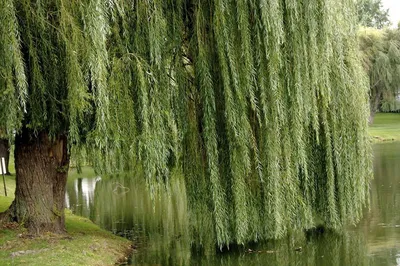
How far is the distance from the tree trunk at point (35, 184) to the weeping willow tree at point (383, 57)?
28.6 meters

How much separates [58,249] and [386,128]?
1385 inches

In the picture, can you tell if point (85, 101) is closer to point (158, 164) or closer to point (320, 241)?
point (158, 164)

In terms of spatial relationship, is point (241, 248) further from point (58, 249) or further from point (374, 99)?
point (374, 99)

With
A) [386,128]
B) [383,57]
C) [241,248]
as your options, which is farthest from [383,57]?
[241,248]

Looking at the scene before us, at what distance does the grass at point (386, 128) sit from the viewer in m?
35.1

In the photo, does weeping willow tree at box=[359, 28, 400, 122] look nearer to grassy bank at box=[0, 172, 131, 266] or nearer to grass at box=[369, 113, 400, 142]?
grass at box=[369, 113, 400, 142]

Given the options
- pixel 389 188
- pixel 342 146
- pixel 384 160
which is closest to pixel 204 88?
pixel 342 146

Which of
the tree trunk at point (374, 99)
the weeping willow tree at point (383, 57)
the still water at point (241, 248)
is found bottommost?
the still water at point (241, 248)

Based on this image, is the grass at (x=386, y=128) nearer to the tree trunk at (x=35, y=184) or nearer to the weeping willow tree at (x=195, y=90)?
the weeping willow tree at (x=195, y=90)

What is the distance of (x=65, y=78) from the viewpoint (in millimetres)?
7277

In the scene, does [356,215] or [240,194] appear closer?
[240,194]

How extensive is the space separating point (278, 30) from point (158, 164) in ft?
7.70

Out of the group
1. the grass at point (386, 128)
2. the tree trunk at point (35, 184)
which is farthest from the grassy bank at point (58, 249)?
the grass at point (386, 128)

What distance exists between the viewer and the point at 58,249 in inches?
331
